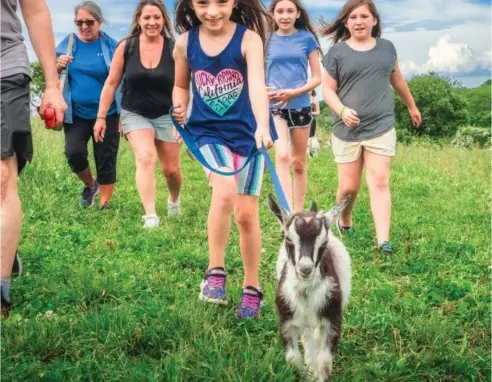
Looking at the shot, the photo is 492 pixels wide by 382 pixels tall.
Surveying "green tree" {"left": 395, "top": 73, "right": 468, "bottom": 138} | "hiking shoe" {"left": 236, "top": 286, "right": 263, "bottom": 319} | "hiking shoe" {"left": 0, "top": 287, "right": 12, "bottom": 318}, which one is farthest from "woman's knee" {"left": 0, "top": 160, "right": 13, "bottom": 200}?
"green tree" {"left": 395, "top": 73, "right": 468, "bottom": 138}

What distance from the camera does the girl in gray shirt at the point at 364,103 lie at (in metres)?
6.84

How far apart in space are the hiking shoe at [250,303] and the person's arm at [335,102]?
240 centimetres

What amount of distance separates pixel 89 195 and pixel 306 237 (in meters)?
6.07

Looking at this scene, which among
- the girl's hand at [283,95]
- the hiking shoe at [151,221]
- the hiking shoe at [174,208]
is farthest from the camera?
the hiking shoe at [174,208]

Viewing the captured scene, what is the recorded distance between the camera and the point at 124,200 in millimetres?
9320

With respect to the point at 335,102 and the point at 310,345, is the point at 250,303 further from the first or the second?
the point at 335,102

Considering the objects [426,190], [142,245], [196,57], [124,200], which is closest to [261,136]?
[196,57]

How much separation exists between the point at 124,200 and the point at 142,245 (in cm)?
281

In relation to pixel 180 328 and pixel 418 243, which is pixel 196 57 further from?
pixel 418 243

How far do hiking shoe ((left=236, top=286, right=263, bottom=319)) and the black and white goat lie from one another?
64cm

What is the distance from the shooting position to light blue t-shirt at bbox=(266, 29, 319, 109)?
7.96 metres

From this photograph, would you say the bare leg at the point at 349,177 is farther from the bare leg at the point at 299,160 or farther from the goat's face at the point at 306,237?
the goat's face at the point at 306,237

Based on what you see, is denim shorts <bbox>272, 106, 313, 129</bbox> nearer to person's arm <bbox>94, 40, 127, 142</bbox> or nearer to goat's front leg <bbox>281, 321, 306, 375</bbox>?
person's arm <bbox>94, 40, 127, 142</bbox>

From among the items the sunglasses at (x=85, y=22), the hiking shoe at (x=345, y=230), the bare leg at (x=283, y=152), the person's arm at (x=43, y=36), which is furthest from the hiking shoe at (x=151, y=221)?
the person's arm at (x=43, y=36)
